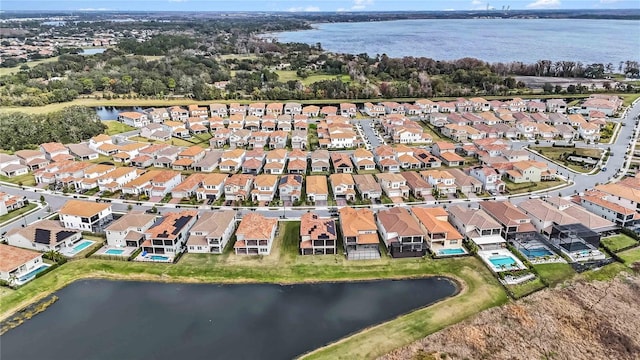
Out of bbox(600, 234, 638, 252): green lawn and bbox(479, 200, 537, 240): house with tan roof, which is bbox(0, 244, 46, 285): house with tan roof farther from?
bbox(600, 234, 638, 252): green lawn

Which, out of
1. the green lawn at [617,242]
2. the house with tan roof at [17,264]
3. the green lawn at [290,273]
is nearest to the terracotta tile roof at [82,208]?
the house with tan roof at [17,264]

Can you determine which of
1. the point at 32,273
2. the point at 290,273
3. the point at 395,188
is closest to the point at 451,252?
the point at 395,188

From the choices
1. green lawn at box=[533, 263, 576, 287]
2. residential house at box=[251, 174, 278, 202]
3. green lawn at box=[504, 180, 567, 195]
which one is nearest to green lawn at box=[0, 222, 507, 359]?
green lawn at box=[533, 263, 576, 287]

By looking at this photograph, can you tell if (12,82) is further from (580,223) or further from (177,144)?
(580,223)

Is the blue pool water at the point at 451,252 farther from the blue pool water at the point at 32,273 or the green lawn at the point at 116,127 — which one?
the green lawn at the point at 116,127

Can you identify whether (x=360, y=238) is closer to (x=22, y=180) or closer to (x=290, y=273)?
(x=290, y=273)
